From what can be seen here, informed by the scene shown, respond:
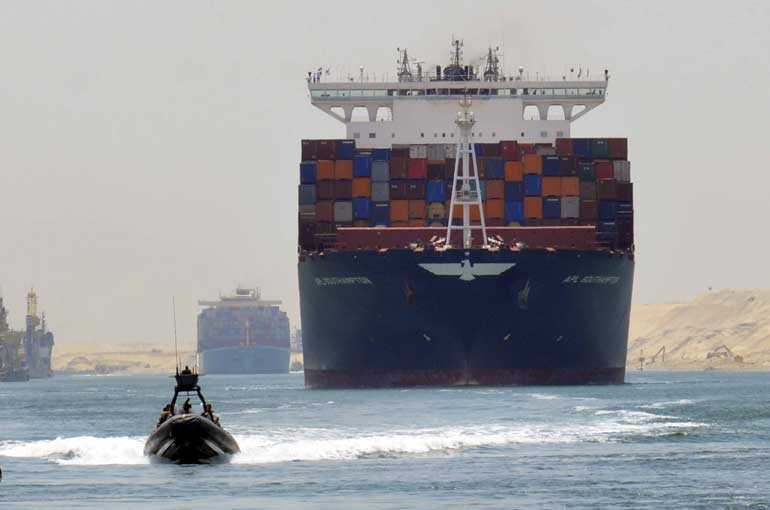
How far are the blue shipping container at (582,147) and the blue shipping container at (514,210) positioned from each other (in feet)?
16.5

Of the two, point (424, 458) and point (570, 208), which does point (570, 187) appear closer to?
point (570, 208)

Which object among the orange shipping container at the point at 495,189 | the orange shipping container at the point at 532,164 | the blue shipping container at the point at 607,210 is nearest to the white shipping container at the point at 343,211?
the orange shipping container at the point at 495,189

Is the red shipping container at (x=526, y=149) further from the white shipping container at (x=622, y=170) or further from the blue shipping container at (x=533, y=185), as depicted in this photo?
the white shipping container at (x=622, y=170)

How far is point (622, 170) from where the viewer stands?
119 meters

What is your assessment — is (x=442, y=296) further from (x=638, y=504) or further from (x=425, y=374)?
(x=638, y=504)

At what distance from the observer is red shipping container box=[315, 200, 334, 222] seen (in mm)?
117625

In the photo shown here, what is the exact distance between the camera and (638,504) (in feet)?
149

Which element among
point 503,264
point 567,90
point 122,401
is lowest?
point 122,401

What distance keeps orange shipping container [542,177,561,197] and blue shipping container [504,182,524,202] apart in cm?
131

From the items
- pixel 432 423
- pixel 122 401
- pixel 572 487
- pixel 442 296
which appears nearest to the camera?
pixel 572 487

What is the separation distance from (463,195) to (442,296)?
23.1 feet

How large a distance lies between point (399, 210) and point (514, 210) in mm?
6570

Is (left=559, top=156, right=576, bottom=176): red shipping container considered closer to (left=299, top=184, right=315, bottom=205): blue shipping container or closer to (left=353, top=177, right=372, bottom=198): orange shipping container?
(left=353, top=177, right=372, bottom=198): orange shipping container

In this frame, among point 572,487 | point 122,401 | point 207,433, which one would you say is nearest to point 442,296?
point 122,401
